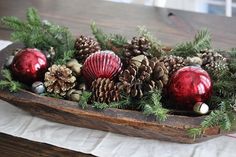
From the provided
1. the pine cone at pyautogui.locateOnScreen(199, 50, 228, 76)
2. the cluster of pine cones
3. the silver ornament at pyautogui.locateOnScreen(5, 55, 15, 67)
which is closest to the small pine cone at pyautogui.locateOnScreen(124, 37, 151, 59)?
the cluster of pine cones

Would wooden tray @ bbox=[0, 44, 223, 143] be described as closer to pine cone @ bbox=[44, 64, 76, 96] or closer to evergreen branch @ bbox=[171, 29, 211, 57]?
pine cone @ bbox=[44, 64, 76, 96]

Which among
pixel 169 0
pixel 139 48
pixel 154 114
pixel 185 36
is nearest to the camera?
pixel 154 114

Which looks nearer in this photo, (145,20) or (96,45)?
(96,45)

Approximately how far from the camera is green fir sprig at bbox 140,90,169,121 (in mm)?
557

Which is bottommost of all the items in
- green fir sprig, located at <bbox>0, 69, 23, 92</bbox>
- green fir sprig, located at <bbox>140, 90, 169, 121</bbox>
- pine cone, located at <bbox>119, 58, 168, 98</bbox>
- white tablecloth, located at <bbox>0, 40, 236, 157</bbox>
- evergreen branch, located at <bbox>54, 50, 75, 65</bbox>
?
white tablecloth, located at <bbox>0, 40, 236, 157</bbox>

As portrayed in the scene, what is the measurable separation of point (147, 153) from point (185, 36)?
1.53 ft

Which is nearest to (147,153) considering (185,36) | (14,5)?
(185,36)

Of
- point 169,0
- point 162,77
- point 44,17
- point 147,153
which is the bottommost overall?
point 147,153

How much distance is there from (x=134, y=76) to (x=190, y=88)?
0.29ft

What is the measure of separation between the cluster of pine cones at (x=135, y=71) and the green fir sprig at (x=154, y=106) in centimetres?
1

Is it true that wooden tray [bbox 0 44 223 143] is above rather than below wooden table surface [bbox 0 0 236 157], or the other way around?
below

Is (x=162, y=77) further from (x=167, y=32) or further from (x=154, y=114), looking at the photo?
(x=167, y=32)

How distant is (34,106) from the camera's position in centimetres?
62

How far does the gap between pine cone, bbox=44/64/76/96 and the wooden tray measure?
3 centimetres
